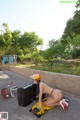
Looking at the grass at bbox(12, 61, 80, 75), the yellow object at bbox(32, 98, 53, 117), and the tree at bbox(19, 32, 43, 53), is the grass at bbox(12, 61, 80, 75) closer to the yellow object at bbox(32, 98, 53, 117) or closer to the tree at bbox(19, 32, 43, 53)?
the yellow object at bbox(32, 98, 53, 117)

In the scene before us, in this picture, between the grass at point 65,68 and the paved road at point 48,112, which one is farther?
the grass at point 65,68

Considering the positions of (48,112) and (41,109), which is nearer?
(41,109)

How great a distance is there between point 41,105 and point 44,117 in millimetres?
403

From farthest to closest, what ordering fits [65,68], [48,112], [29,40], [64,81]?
[29,40]
[65,68]
[64,81]
[48,112]

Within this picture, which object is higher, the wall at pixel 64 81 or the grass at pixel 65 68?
the grass at pixel 65 68

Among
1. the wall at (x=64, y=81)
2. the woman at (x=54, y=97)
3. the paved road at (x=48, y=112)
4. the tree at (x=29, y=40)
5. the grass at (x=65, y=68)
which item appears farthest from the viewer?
the tree at (x=29, y=40)

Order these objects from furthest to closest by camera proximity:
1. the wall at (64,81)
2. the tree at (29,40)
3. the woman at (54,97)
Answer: the tree at (29,40), the wall at (64,81), the woman at (54,97)

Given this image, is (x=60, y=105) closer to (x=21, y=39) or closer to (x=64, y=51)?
(x=64, y=51)

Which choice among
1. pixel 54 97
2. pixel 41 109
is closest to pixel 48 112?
pixel 41 109

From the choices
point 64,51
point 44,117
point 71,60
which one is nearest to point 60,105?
point 44,117

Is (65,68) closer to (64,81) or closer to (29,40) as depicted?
(64,81)

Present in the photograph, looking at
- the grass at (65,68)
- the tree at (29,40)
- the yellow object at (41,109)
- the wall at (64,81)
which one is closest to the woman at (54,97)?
the yellow object at (41,109)

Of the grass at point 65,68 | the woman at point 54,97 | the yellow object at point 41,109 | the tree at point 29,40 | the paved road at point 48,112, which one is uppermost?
the tree at point 29,40

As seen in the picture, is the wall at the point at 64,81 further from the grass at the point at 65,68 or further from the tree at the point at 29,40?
the tree at the point at 29,40
